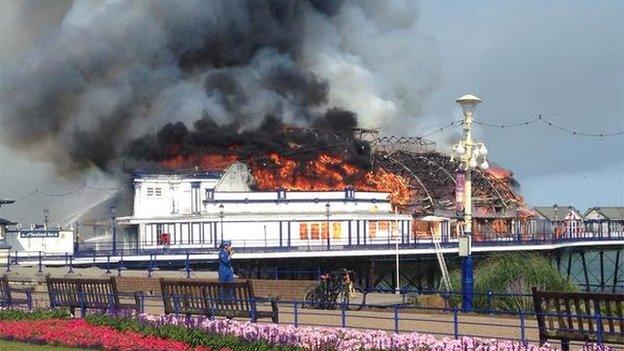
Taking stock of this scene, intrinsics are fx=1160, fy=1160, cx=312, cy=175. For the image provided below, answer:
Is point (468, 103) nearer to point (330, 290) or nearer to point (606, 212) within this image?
point (330, 290)

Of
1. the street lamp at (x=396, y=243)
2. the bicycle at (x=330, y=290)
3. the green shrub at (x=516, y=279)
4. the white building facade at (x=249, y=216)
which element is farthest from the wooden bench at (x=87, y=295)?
the white building facade at (x=249, y=216)

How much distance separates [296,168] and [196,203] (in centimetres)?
1005

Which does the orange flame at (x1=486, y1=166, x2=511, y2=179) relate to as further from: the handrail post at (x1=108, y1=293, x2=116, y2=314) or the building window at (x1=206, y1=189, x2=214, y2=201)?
the handrail post at (x1=108, y1=293, x2=116, y2=314)

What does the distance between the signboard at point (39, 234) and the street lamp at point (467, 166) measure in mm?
35049

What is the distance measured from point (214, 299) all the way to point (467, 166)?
11979 mm

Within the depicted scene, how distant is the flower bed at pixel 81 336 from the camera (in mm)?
19531

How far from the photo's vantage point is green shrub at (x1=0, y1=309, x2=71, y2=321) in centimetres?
2411

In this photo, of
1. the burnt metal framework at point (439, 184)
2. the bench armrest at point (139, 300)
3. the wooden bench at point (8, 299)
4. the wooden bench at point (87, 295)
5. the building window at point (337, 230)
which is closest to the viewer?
the bench armrest at point (139, 300)

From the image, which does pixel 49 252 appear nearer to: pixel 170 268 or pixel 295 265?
pixel 170 268

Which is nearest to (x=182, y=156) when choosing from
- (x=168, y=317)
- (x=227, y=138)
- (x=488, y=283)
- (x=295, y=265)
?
(x=227, y=138)

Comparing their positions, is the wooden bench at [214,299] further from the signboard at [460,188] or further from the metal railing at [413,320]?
the signboard at [460,188]

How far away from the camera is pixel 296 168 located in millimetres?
82938

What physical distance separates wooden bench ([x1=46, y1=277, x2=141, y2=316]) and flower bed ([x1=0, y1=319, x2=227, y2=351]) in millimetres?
1531

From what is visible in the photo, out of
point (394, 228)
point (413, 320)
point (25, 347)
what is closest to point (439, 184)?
point (394, 228)
